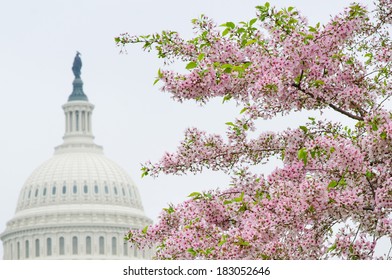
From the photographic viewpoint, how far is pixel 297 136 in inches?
711

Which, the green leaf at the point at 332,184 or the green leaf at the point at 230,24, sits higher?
the green leaf at the point at 230,24

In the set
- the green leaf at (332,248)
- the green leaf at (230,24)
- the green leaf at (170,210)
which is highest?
the green leaf at (230,24)

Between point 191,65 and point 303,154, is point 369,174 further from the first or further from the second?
point 191,65

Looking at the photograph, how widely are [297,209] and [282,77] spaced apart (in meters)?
1.70

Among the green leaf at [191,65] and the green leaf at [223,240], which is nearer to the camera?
the green leaf at [223,240]

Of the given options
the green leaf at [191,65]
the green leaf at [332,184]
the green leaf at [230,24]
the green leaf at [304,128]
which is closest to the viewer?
the green leaf at [332,184]

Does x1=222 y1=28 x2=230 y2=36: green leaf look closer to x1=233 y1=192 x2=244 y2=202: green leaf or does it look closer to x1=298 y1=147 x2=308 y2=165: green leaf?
x1=233 y1=192 x2=244 y2=202: green leaf

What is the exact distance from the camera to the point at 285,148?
18516 mm

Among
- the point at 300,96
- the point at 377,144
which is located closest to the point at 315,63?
the point at 300,96

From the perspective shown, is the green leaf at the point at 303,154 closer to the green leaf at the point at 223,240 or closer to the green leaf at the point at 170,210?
the green leaf at the point at 223,240

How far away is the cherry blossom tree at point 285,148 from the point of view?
54.4 ft

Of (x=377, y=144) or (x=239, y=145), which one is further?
(x=239, y=145)
